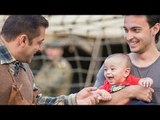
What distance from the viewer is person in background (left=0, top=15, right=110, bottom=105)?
2799 mm

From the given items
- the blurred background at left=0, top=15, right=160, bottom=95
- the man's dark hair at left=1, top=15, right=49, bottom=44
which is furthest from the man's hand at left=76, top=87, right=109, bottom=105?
the blurred background at left=0, top=15, right=160, bottom=95

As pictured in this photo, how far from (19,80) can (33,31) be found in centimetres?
21

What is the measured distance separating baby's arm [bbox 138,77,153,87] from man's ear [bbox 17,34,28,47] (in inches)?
18.6

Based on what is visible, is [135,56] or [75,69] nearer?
[135,56]

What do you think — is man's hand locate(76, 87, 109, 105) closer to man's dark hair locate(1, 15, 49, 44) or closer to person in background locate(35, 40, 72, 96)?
Answer: man's dark hair locate(1, 15, 49, 44)

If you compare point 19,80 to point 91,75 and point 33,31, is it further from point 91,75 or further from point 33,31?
point 91,75

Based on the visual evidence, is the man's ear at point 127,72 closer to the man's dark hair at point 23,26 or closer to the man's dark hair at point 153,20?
the man's dark hair at point 153,20

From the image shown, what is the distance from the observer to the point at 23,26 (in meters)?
2.90

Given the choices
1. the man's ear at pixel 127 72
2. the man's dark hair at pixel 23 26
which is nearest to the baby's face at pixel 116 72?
the man's ear at pixel 127 72

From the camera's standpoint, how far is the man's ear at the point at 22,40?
2869 mm

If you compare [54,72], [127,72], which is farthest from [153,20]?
[54,72]
